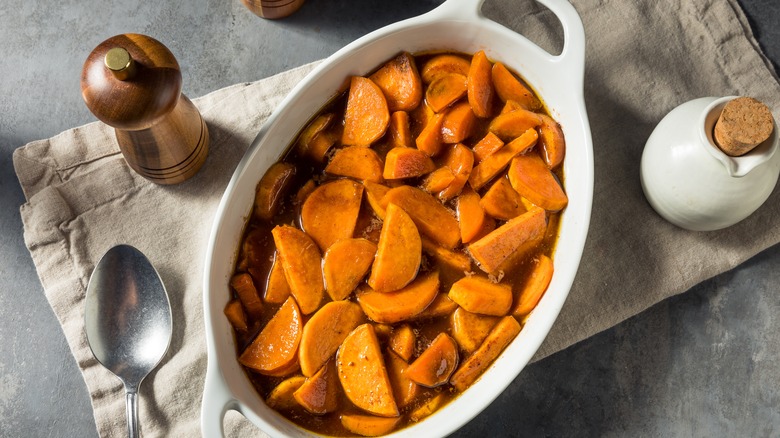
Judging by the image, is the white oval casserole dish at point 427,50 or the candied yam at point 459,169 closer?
the white oval casserole dish at point 427,50

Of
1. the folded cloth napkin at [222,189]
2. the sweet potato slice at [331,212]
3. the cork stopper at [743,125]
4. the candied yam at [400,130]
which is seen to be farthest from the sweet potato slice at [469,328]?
the cork stopper at [743,125]

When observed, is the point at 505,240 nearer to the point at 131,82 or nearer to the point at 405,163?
the point at 405,163

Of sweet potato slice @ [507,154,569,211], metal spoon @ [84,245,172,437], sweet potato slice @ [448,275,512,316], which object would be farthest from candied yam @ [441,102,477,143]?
metal spoon @ [84,245,172,437]

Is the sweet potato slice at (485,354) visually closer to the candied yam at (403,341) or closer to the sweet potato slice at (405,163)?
the candied yam at (403,341)

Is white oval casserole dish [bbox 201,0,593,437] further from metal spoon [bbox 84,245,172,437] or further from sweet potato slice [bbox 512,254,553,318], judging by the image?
metal spoon [bbox 84,245,172,437]

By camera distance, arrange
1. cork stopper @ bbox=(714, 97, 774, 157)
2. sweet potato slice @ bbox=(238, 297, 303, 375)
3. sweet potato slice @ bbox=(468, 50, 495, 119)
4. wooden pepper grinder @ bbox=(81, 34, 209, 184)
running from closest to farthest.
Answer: wooden pepper grinder @ bbox=(81, 34, 209, 184), cork stopper @ bbox=(714, 97, 774, 157), sweet potato slice @ bbox=(238, 297, 303, 375), sweet potato slice @ bbox=(468, 50, 495, 119)

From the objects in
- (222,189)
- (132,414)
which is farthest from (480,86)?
(132,414)

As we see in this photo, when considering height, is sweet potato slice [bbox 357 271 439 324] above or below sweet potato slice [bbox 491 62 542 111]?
below
